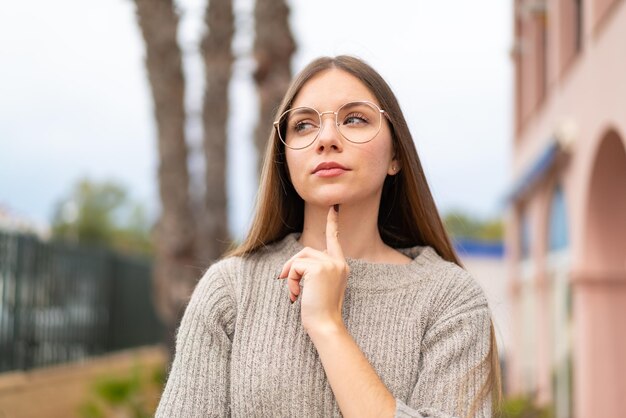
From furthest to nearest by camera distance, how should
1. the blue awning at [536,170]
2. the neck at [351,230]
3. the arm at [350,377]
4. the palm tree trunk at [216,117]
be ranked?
the blue awning at [536,170] < the palm tree trunk at [216,117] < the neck at [351,230] < the arm at [350,377]

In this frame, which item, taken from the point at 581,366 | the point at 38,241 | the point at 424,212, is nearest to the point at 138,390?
the point at 38,241

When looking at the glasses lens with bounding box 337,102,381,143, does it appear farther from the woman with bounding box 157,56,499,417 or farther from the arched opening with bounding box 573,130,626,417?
the arched opening with bounding box 573,130,626,417

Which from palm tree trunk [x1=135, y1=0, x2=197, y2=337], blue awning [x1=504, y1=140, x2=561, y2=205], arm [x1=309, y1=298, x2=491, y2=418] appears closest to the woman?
arm [x1=309, y1=298, x2=491, y2=418]

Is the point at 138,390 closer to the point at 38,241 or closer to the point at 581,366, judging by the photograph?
the point at 38,241

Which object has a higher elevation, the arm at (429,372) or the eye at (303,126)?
the eye at (303,126)

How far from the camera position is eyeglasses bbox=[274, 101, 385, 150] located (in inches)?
Result: 85.1

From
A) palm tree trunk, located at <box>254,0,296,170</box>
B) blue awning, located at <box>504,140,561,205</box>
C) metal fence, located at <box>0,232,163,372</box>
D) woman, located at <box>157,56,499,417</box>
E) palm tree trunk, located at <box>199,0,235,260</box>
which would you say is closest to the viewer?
woman, located at <box>157,56,499,417</box>

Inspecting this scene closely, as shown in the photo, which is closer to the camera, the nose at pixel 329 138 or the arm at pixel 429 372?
the arm at pixel 429 372

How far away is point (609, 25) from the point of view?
27.7 feet

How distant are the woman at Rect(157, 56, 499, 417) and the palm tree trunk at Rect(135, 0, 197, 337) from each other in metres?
7.37

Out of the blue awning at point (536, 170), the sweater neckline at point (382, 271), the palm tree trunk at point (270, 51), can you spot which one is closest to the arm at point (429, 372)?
the sweater neckline at point (382, 271)

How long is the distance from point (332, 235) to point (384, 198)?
35 cm

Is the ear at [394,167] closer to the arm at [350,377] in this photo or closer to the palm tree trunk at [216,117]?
the arm at [350,377]

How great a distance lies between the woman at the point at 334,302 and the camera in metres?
2.04
